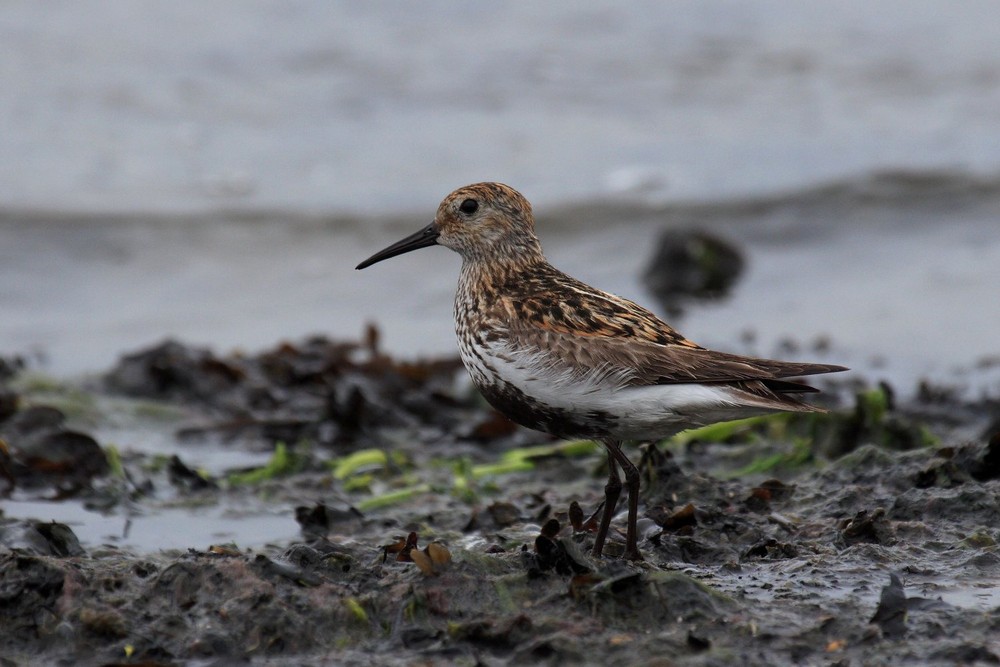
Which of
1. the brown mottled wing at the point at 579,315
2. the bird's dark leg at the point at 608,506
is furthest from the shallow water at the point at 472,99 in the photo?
the bird's dark leg at the point at 608,506

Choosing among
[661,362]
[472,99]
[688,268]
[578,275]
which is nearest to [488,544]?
[661,362]

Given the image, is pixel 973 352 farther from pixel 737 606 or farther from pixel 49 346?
pixel 49 346

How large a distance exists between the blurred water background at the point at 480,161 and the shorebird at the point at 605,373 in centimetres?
431

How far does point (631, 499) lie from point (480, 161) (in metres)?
8.92

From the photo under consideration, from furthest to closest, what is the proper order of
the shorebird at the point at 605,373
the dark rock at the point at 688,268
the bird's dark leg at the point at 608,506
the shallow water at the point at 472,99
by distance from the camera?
the shallow water at the point at 472,99, the dark rock at the point at 688,268, the bird's dark leg at the point at 608,506, the shorebird at the point at 605,373

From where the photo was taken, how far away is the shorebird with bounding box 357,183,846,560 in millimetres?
4375

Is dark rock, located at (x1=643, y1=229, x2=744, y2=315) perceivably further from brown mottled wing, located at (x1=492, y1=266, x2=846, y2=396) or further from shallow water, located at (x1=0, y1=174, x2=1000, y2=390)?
brown mottled wing, located at (x1=492, y1=266, x2=846, y2=396)

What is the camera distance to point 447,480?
645 centimetres

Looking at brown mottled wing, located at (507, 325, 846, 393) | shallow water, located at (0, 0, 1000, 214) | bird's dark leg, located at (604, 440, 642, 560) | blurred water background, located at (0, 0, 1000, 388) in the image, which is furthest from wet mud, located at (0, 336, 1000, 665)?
shallow water, located at (0, 0, 1000, 214)

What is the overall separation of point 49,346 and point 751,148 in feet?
24.8

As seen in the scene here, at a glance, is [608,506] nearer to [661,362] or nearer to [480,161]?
[661,362]

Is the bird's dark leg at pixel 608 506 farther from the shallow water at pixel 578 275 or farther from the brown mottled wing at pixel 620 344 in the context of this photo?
the shallow water at pixel 578 275

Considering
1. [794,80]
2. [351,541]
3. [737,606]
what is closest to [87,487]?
[351,541]

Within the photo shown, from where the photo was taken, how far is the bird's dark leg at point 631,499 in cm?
442
